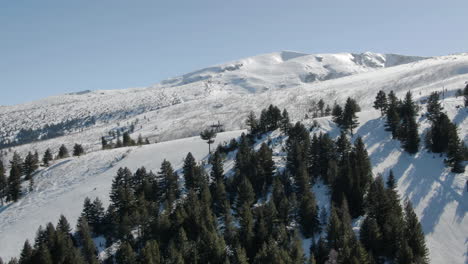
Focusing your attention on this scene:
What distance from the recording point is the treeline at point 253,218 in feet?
196

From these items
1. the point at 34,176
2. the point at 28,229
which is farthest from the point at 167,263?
the point at 34,176

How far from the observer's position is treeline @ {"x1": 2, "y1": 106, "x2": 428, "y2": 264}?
2356 inches

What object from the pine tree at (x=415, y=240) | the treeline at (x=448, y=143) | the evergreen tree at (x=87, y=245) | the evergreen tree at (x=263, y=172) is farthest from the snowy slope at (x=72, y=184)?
the pine tree at (x=415, y=240)

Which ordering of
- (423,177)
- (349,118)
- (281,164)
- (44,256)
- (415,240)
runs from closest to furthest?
(415,240)
(44,256)
(423,177)
(281,164)
(349,118)

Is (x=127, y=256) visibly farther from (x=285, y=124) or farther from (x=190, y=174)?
(x=285, y=124)

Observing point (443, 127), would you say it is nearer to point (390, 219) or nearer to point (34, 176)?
point (390, 219)

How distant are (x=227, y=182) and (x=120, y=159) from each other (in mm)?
52401

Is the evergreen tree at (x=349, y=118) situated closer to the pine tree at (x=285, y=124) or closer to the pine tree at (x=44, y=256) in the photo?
the pine tree at (x=285, y=124)

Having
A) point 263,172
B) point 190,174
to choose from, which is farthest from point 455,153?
point 190,174

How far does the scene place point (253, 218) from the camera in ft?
243

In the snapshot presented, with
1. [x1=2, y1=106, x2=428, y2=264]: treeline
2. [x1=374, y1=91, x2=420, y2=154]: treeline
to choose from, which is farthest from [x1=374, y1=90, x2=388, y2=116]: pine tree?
[x1=2, y1=106, x2=428, y2=264]: treeline

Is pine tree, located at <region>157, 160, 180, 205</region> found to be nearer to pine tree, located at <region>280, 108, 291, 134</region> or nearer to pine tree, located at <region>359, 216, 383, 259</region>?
pine tree, located at <region>280, 108, 291, 134</region>

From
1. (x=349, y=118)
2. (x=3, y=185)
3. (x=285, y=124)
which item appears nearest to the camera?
(x=3, y=185)

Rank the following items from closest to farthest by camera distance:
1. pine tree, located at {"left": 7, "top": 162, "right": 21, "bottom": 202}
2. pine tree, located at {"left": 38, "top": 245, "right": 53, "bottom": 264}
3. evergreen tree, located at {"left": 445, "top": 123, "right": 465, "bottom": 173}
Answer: pine tree, located at {"left": 38, "top": 245, "right": 53, "bottom": 264}
evergreen tree, located at {"left": 445, "top": 123, "right": 465, "bottom": 173}
pine tree, located at {"left": 7, "top": 162, "right": 21, "bottom": 202}
